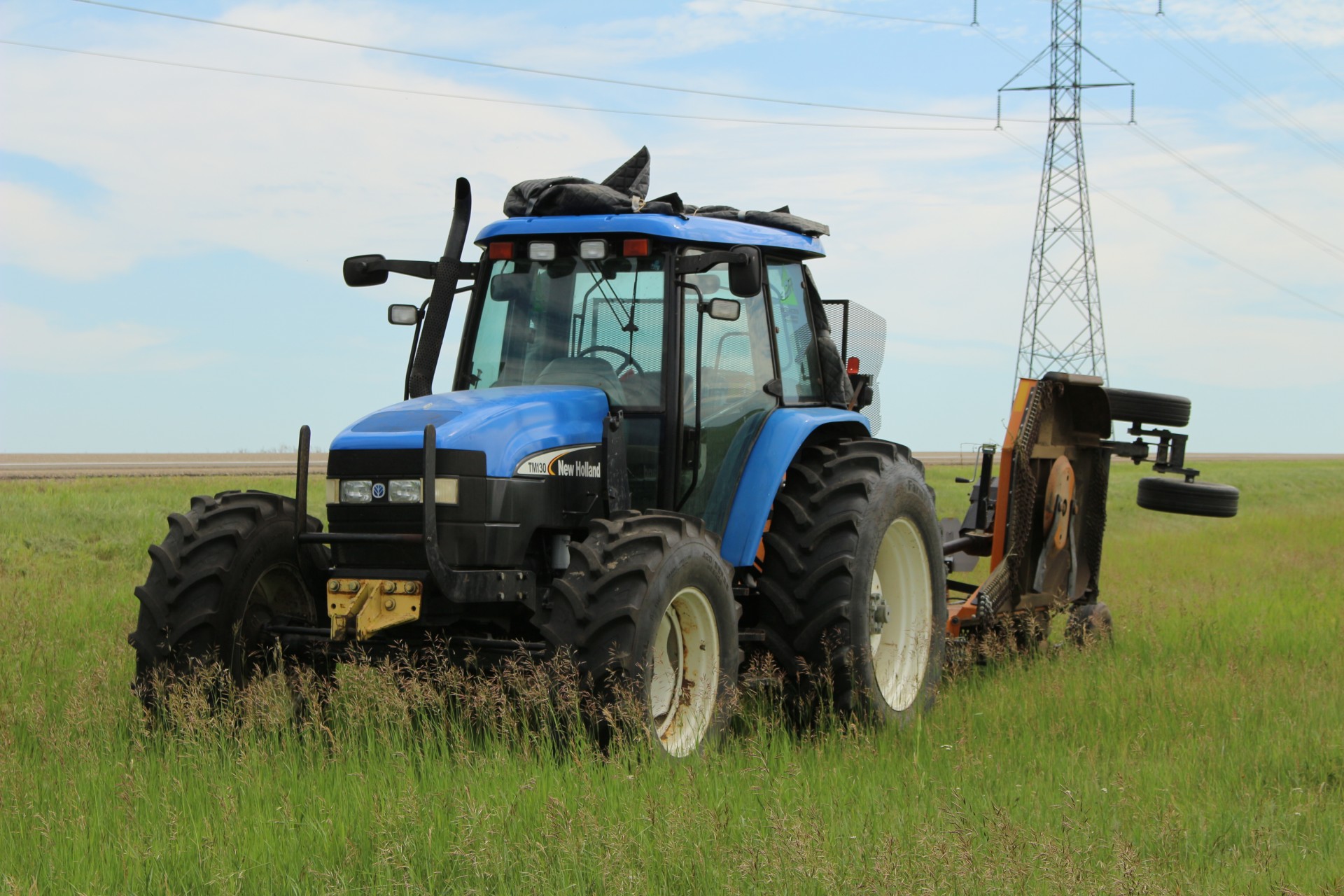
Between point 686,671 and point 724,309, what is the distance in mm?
1648

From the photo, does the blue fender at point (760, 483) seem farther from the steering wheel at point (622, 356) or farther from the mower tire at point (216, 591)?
the mower tire at point (216, 591)

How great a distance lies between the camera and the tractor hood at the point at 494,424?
5.66 meters

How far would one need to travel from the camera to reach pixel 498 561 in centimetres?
570

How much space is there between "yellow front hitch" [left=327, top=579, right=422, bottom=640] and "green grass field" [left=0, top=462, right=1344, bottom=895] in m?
0.23

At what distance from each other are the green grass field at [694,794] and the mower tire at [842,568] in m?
0.28

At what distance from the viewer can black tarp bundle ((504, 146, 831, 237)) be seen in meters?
6.44

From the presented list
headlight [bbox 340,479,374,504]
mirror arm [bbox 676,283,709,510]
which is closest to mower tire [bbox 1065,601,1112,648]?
mirror arm [bbox 676,283,709,510]

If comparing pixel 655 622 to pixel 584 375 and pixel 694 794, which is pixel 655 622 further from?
pixel 584 375

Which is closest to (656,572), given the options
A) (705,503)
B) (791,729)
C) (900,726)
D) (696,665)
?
A: (696,665)

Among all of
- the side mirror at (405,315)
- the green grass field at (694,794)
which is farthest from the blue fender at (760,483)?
the side mirror at (405,315)

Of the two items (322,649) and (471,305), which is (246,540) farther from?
(471,305)

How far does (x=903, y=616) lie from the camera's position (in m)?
7.41

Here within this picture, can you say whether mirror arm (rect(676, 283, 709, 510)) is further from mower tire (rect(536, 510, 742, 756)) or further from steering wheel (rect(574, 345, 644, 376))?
mower tire (rect(536, 510, 742, 756))

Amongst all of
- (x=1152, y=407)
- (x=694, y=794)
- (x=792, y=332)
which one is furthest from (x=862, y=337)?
→ (x=694, y=794)
